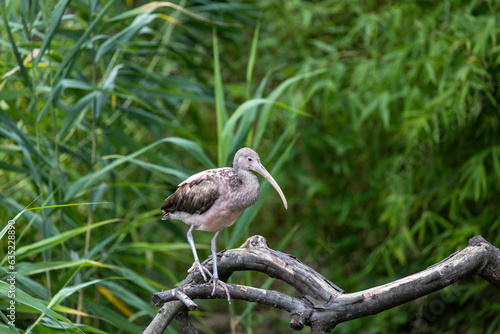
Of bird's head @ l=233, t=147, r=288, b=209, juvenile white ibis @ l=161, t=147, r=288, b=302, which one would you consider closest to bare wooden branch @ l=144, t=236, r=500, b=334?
juvenile white ibis @ l=161, t=147, r=288, b=302

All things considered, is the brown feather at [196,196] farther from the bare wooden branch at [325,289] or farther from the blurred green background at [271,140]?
the blurred green background at [271,140]

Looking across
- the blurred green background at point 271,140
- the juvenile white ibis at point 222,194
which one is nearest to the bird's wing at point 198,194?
the juvenile white ibis at point 222,194

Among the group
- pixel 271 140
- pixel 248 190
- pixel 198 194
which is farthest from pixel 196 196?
pixel 271 140

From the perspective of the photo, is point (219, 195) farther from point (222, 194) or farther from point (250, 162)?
point (250, 162)

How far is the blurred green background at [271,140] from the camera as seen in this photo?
2.28 metres

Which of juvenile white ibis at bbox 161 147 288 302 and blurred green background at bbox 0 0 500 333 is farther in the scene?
blurred green background at bbox 0 0 500 333

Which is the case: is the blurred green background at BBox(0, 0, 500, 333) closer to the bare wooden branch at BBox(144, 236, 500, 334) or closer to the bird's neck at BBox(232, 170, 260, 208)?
the bare wooden branch at BBox(144, 236, 500, 334)

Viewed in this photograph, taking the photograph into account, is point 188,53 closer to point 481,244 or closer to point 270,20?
point 270,20

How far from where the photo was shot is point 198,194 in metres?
1.65

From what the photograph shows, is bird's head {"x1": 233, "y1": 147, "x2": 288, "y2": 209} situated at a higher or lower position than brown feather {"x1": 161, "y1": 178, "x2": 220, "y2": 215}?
higher

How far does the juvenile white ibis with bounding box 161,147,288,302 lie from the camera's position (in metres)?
1.59

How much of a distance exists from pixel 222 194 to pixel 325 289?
35cm

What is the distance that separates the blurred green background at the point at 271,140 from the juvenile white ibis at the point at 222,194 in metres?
0.45

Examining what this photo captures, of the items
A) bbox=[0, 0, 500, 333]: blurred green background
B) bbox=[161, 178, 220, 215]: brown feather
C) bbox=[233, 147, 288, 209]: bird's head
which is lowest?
bbox=[0, 0, 500, 333]: blurred green background
